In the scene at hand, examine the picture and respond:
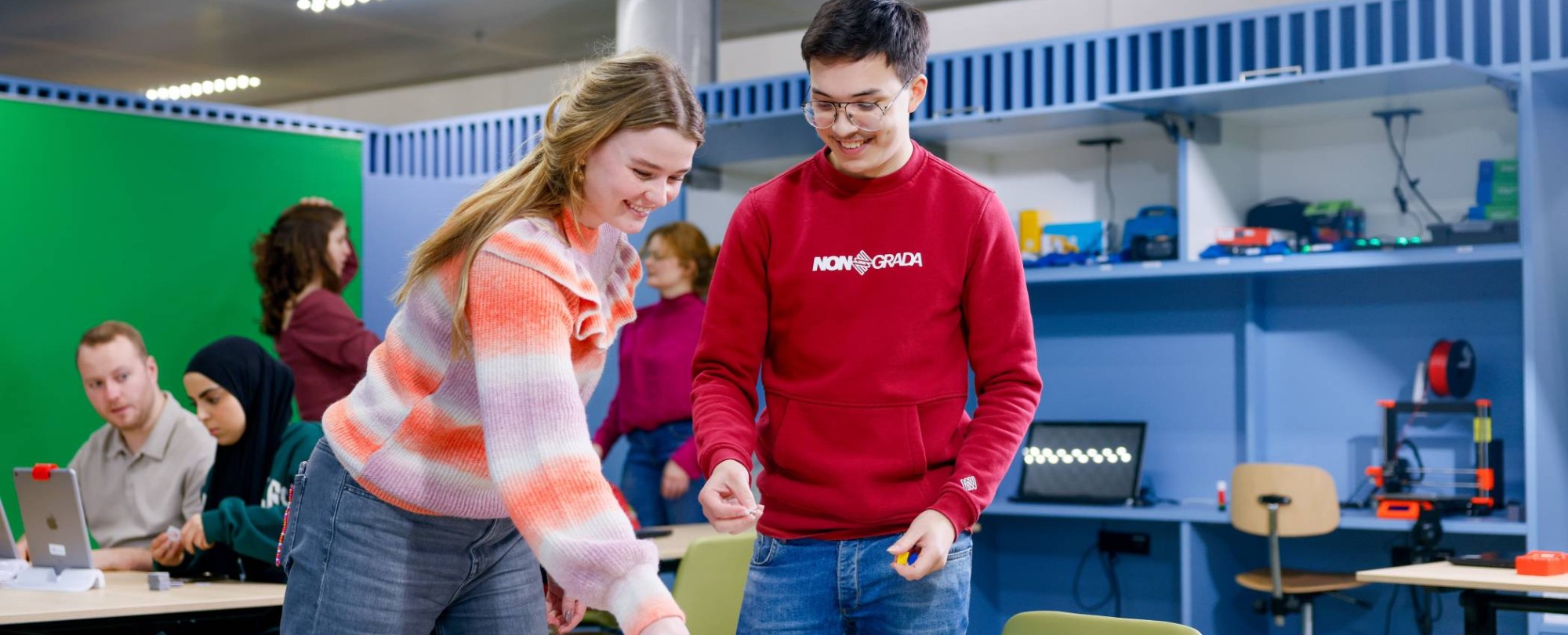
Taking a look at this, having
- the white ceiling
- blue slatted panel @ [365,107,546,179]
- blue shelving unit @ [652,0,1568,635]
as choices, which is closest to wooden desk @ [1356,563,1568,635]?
blue shelving unit @ [652,0,1568,635]

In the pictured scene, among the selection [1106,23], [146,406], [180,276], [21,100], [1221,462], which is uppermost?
[1106,23]

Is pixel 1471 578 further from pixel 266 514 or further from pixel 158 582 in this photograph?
pixel 158 582

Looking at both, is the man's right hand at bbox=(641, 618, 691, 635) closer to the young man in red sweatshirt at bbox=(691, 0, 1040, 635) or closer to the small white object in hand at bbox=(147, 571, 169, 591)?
the young man in red sweatshirt at bbox=(691, 0, 1040, 635)

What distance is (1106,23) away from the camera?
8961mm

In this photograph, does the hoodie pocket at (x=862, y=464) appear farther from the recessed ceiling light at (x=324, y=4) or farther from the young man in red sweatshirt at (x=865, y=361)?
the recessed ceiling light at (x=324, y=4)

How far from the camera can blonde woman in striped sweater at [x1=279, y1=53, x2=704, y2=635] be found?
153 centimetres

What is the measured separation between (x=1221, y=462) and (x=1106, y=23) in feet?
12.9

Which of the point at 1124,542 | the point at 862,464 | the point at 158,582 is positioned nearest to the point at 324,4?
the point at 1124,542

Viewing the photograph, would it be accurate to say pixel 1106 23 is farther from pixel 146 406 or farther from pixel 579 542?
pixel 579 542

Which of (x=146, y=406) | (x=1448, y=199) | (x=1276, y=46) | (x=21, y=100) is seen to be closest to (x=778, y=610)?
(x=146, y=406)

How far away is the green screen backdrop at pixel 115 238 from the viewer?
18.2 feet

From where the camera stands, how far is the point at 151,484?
4090mm

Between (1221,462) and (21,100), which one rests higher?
(21,100)

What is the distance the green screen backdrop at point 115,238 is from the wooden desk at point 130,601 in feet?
7.65
